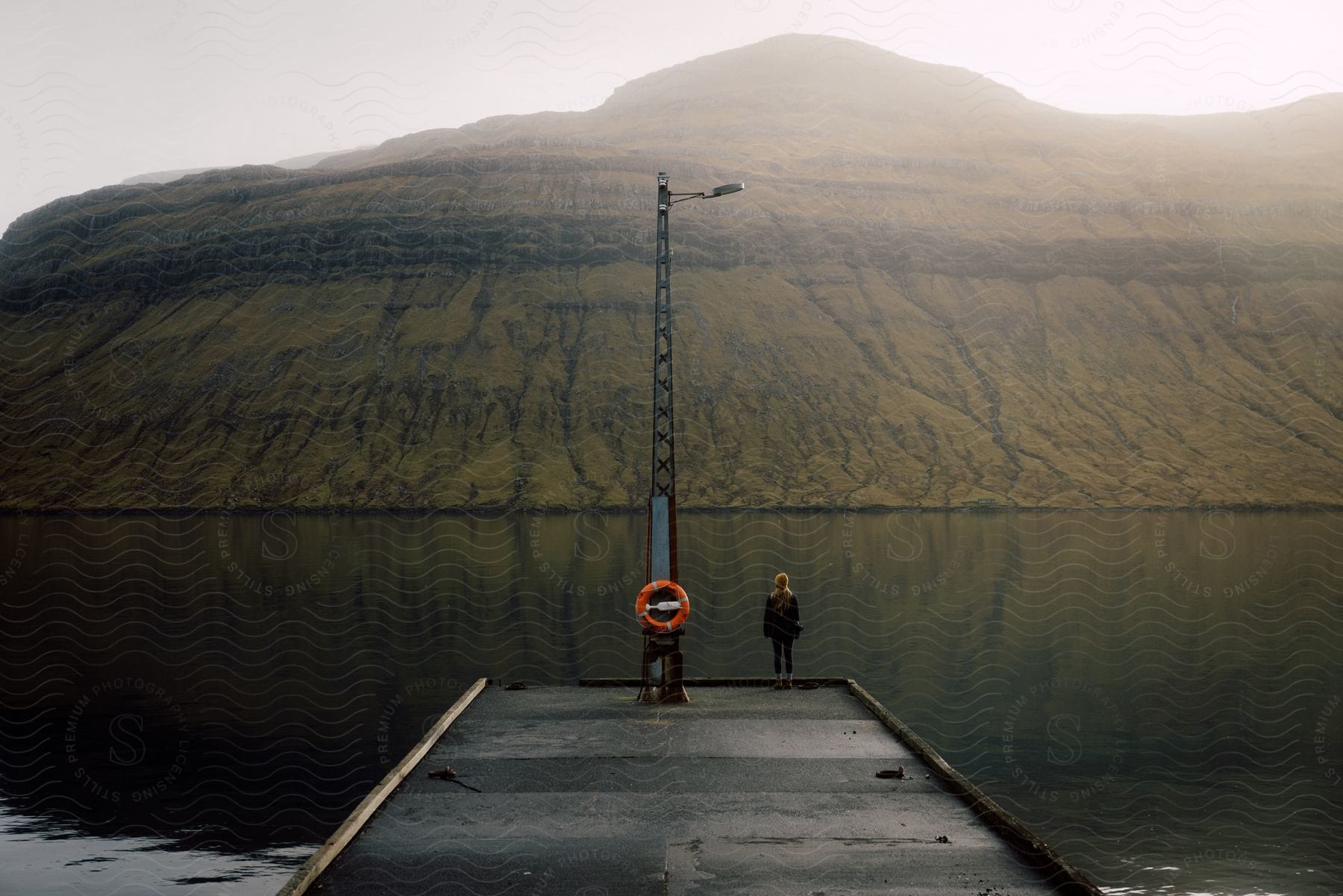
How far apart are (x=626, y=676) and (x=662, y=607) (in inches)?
459

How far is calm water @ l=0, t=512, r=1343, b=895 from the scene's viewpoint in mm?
18531

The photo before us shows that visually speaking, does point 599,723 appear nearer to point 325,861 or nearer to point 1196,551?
point 325,861

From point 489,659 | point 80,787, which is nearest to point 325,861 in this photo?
point 80,787

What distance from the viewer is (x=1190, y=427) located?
140875mm

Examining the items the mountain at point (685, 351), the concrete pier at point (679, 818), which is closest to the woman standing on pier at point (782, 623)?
the concrete pier at point (679, 818)

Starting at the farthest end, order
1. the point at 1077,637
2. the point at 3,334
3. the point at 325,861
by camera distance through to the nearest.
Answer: the point at 3,334
the point at 1077,637
the point at 325,861

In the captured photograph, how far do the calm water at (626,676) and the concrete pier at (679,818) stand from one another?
13.4ft

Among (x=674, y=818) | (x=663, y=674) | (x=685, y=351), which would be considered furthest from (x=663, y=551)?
(x=685, y=351)

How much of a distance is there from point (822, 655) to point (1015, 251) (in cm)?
15822

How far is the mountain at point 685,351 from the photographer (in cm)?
12925

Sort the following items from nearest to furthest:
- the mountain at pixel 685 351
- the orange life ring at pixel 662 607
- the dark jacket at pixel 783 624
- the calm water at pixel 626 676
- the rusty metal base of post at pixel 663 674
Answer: the orange life ring at pixel 662 607
the calm water at pixel 626 676
the rusty metal base of post at pixel 663 674
the dark jacket at pixel 783 624
the mountain at pixel 685 351

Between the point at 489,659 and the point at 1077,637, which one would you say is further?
the point at 1077,637

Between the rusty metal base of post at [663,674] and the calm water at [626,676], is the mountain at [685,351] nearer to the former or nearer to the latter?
the calm water at [626,676]

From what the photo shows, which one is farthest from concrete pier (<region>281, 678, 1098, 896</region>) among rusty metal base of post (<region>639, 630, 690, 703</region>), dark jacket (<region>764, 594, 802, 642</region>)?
dark jacket (<region>764, 594, 802, 642</region>)
